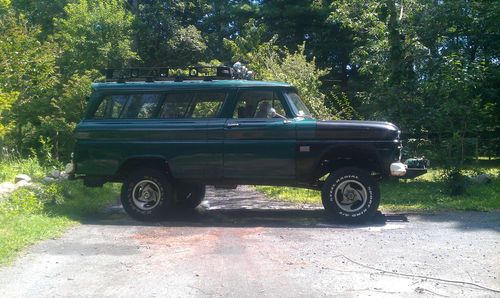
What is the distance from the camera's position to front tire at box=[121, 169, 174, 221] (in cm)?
967

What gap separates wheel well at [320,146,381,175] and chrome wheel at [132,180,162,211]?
9.11ft

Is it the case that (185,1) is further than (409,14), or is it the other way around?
(185,1)

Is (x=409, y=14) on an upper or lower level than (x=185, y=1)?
lower

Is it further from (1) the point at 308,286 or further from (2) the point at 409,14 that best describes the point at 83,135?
(2) the point at 409,14

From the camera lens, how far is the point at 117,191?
13461 mm

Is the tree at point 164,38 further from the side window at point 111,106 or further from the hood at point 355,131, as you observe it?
the hood at point 355,131

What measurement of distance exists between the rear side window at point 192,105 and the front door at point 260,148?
1.43 feet

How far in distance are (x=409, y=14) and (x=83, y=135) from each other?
9.70m

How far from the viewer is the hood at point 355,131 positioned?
9.03 m

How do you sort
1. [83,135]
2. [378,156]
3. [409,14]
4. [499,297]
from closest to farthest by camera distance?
1. [499,297]
2. [378,156]
3. [83,135]
4. [409,14]

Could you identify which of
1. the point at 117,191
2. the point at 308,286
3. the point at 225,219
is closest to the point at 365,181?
the point at 225,219

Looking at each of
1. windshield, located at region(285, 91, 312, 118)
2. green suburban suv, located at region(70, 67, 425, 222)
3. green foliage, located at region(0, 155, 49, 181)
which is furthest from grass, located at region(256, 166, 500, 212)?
green foliage, located at region(0, 155, 49, 181)

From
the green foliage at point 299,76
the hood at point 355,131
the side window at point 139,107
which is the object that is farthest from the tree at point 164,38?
the hood at point 355,131

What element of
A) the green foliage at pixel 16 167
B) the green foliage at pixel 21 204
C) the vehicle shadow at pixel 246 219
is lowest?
the vehicle shadow at pixel 246 219
